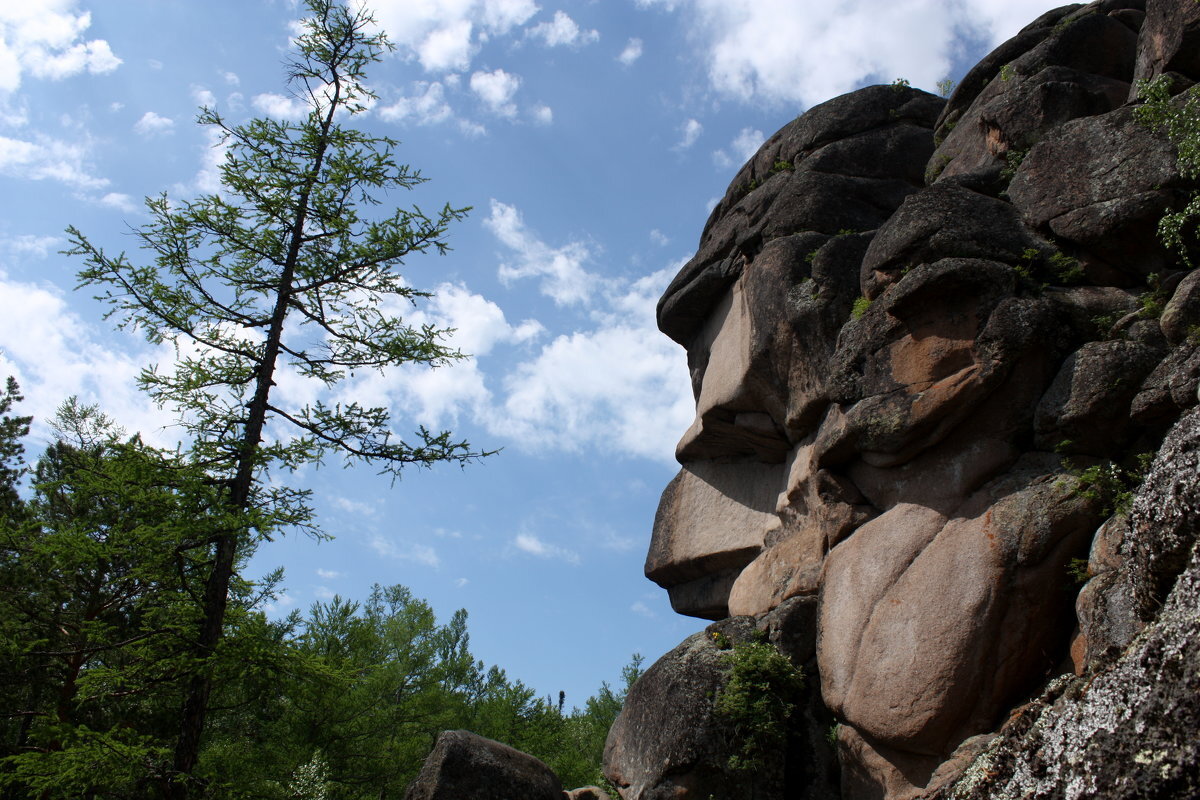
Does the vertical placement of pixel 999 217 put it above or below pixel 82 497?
above

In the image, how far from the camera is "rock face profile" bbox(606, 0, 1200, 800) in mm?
9641

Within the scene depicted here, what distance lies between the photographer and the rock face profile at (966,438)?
9.64 m

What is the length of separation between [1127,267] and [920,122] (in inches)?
302

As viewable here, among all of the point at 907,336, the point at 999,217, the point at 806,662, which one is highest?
the point at 999,217

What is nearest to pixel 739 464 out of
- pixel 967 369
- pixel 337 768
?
pixel 967 369

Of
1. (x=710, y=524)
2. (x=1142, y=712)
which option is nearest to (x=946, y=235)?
(x=710, y=524)

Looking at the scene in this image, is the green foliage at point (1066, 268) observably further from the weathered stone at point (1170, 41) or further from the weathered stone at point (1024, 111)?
the weathered stone at point (1170, 41)

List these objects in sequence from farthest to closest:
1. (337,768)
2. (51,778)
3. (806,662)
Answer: (337,768)
(806,662)
(51,778)

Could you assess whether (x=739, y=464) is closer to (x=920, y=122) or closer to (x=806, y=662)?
(x=806, y=662)

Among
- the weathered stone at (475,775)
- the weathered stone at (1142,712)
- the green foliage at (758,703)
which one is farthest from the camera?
the weathered stone at (475,775)

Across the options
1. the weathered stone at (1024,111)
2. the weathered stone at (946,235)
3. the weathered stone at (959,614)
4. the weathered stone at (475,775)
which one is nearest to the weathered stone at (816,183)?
the weathered stone at (1024,111)

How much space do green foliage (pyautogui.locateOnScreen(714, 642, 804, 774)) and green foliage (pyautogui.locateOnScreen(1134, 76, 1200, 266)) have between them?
726 centimetres

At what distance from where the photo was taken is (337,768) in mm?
19719

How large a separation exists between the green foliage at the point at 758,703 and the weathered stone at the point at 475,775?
377 centimetres
